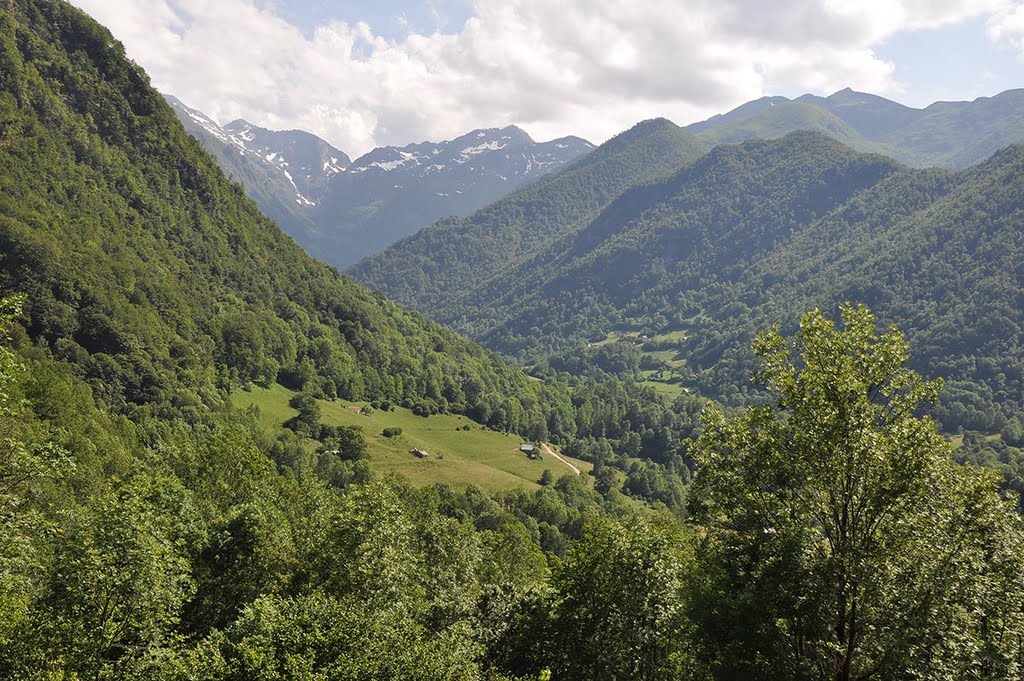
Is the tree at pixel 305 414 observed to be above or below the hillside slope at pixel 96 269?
below

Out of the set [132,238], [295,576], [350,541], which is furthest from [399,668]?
[132,238]

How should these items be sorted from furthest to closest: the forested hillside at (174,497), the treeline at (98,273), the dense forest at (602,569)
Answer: the treeline at (98,273) → the forested hillside at (174,497) → the dense forest at (602,569)

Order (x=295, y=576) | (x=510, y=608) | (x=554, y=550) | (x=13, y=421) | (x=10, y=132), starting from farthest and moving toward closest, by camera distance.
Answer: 1. (x=10, y=132)
2. (x=554, y=550)
3. (x=13, y=421)
4. (x=510, y=608)
5. (x=295, y=576)

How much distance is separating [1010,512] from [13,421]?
8631 cm

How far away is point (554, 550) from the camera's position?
412 ft

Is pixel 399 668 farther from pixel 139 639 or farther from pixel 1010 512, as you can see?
pixel 1010 512

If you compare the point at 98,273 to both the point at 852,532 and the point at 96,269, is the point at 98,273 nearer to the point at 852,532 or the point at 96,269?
the point at 96,269

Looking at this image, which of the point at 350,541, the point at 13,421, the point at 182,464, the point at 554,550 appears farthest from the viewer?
the point at 554,550

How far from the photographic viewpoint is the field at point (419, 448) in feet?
524

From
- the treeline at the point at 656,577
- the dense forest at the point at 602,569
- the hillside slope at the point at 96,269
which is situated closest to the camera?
the treeline at the point at 656,577

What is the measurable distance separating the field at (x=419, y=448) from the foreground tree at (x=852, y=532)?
129687 millimetres

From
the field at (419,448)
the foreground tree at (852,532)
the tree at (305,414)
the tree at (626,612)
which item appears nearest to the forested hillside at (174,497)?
the tree at (626,612)

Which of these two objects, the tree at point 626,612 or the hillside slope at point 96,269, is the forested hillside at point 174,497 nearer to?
the hillside slope at point 96,269

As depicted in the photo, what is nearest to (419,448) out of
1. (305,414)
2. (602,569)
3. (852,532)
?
(305,414)
